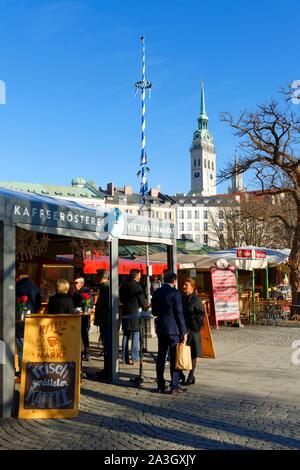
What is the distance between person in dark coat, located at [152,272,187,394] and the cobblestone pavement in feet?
0.99

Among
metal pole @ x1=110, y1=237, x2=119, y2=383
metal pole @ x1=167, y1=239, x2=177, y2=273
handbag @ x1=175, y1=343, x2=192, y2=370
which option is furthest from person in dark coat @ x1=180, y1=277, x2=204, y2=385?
metal pole @ x1=167, y1=239, x2=177, y2=273

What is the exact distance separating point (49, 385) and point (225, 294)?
11.0 m

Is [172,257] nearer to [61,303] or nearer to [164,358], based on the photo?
[164,358]

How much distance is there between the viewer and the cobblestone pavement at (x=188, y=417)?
552 cm

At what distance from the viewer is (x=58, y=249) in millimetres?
14742

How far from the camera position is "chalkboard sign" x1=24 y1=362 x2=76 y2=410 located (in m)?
6.62

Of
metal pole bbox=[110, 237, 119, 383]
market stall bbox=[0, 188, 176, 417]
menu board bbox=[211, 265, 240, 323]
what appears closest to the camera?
market stall bbox=[0, 188, 176, 417]

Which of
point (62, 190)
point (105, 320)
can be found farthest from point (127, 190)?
point (105, 320)

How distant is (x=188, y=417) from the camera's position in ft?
21.4

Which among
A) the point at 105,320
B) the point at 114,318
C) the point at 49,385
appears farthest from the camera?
the point at 105,320

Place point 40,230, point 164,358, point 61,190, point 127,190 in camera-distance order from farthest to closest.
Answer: point 127,190
point 61,190
point 164,358
point 40,230

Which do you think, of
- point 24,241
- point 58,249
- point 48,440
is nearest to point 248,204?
point 58,249

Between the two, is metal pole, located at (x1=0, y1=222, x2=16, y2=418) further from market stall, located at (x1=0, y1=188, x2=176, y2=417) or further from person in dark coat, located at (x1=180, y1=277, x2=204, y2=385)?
person in dark coat, located at (x1=180, y1=277, x2=204, y2=385)
